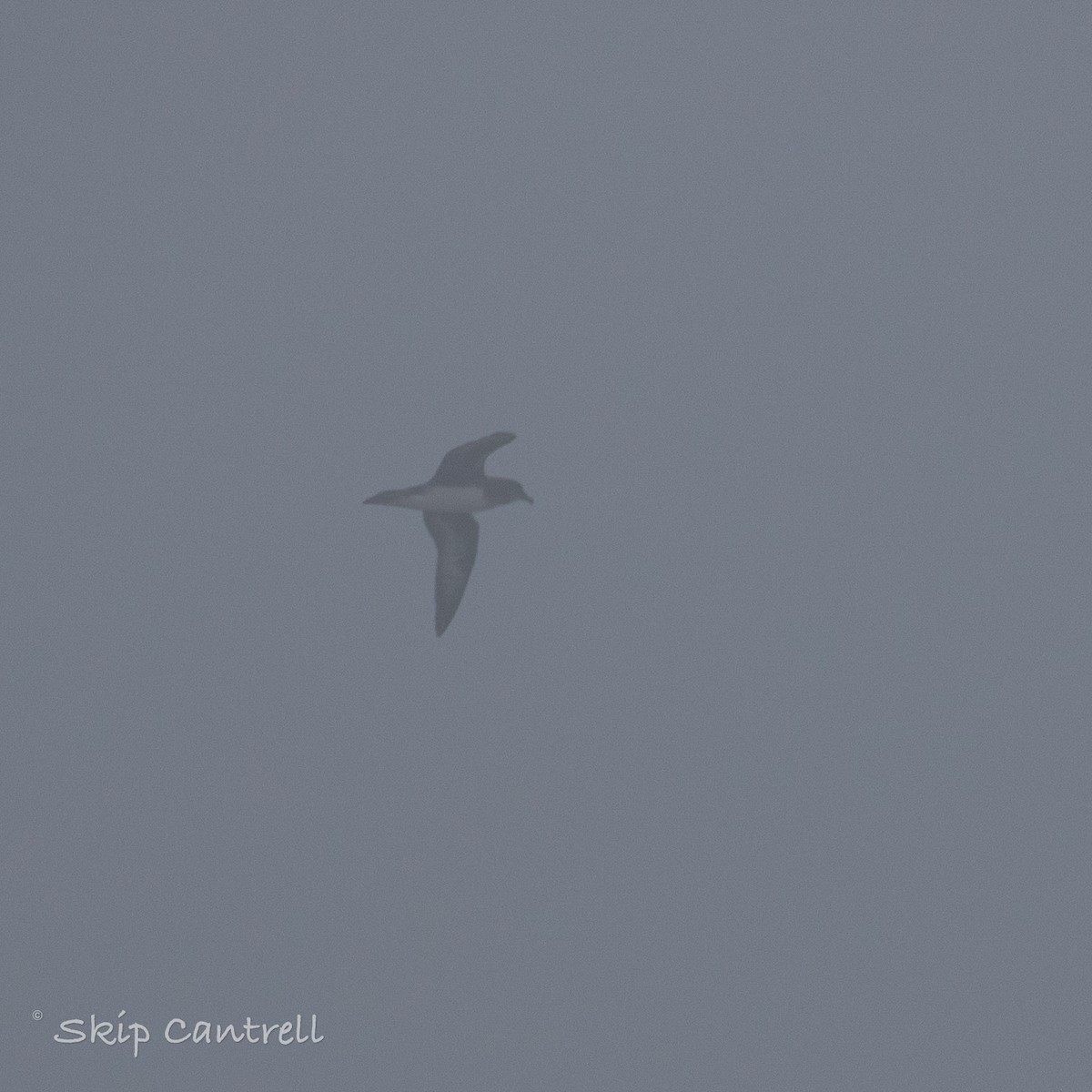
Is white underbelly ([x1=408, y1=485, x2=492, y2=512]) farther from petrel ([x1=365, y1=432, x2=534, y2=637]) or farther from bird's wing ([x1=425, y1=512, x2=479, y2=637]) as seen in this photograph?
bird's wing ([x1=425, y1=512, x2=479, y2=637])

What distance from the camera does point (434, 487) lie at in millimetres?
38562

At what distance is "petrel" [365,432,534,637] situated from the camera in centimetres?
3819

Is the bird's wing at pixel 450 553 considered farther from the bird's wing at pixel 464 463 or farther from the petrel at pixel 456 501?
the bird's wing at pixel 464 463

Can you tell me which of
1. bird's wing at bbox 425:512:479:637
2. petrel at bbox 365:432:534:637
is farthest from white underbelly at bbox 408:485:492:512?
bird's wing at bbox 425:512:479:637

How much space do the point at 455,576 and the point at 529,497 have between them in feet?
8.20

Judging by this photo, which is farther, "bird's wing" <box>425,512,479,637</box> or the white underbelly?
"bird's wing" <box>425,512,479,637</box>

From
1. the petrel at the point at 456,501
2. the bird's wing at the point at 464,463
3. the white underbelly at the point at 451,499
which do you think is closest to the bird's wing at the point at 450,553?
the petrel at the point at 456,501

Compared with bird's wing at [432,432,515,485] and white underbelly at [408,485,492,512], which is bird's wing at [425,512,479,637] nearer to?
white underbelly at [408,485,492,512]

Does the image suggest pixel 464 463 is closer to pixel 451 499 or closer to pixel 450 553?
pixel 451 499

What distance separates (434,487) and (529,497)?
1.73m

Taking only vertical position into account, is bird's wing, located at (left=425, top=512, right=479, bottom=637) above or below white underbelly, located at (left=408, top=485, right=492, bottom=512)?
below

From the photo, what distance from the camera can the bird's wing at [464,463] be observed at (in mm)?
37812

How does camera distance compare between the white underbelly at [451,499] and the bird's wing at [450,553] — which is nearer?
the white underbelly at [451,499]

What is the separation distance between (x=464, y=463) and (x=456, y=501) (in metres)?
1.01
